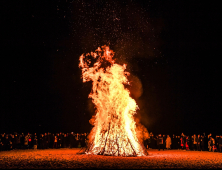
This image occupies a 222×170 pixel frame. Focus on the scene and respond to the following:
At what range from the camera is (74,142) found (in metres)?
28.8

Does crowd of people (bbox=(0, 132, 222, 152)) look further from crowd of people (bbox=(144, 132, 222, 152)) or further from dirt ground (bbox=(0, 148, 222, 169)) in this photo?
dirt ground (bbox=(0, 148, 222, 169))

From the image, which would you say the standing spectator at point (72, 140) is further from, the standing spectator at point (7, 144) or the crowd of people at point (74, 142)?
the standing spectator at point (7, 144)

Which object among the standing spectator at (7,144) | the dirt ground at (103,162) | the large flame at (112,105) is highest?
the large flame at (112,105)

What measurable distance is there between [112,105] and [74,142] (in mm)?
11431

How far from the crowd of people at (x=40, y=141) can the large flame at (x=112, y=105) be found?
723cm

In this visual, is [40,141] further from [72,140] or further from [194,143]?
[194,143]

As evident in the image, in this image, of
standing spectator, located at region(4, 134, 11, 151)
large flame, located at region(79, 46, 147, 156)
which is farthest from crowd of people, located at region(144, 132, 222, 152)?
standing spectator, located at region(4, 134, 11, 151)

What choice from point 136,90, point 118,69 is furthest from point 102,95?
point 136,90

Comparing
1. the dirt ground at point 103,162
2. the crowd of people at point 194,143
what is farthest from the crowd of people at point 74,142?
the dirt ground at point 103,162

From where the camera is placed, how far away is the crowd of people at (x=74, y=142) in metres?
25.0

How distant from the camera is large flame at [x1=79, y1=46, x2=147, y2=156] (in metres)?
18.8

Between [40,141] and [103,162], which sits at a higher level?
[40,141]

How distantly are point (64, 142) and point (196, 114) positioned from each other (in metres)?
16.6

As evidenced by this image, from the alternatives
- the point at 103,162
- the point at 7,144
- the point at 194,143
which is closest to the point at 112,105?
the point at 103,162
